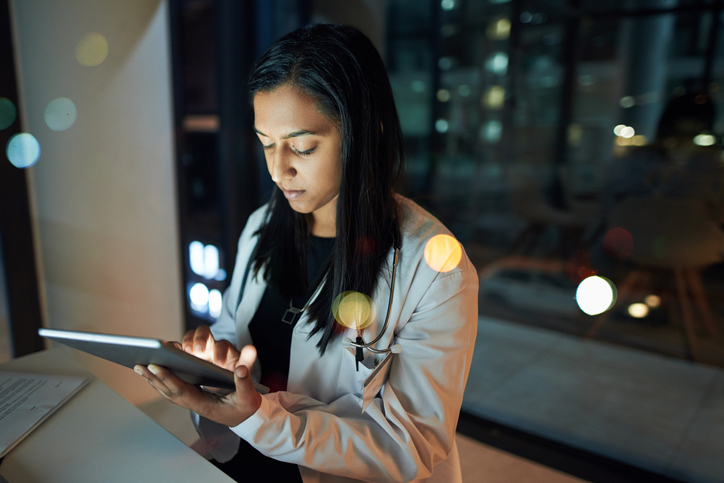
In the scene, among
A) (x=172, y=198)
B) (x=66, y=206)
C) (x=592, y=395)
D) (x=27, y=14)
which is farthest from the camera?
(x=592, y=395)

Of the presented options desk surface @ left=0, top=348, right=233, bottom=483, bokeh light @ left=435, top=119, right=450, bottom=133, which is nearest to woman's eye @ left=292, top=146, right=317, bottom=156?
desk surface @ left=0, top=348, right=233, bottom=483

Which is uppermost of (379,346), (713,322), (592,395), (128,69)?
(128,69)

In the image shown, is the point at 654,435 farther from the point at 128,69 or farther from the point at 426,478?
the point at 128,69

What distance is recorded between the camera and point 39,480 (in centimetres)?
71

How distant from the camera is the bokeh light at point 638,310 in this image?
3.10 m

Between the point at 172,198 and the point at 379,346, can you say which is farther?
the point at 172,198

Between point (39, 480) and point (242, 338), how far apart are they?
0.50 m

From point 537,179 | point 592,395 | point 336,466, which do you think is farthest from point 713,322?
point 336,466

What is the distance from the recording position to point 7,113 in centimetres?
156

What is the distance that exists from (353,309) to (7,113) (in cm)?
150

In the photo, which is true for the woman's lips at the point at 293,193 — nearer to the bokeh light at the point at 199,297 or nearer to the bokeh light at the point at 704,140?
the bokeh light at the point at 199,297

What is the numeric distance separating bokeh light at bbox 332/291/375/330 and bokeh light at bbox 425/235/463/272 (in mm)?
155

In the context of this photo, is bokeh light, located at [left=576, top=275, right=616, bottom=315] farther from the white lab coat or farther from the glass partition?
the white lab coat

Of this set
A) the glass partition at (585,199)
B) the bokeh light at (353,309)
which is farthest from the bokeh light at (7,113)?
the glass partition at (585,199)
